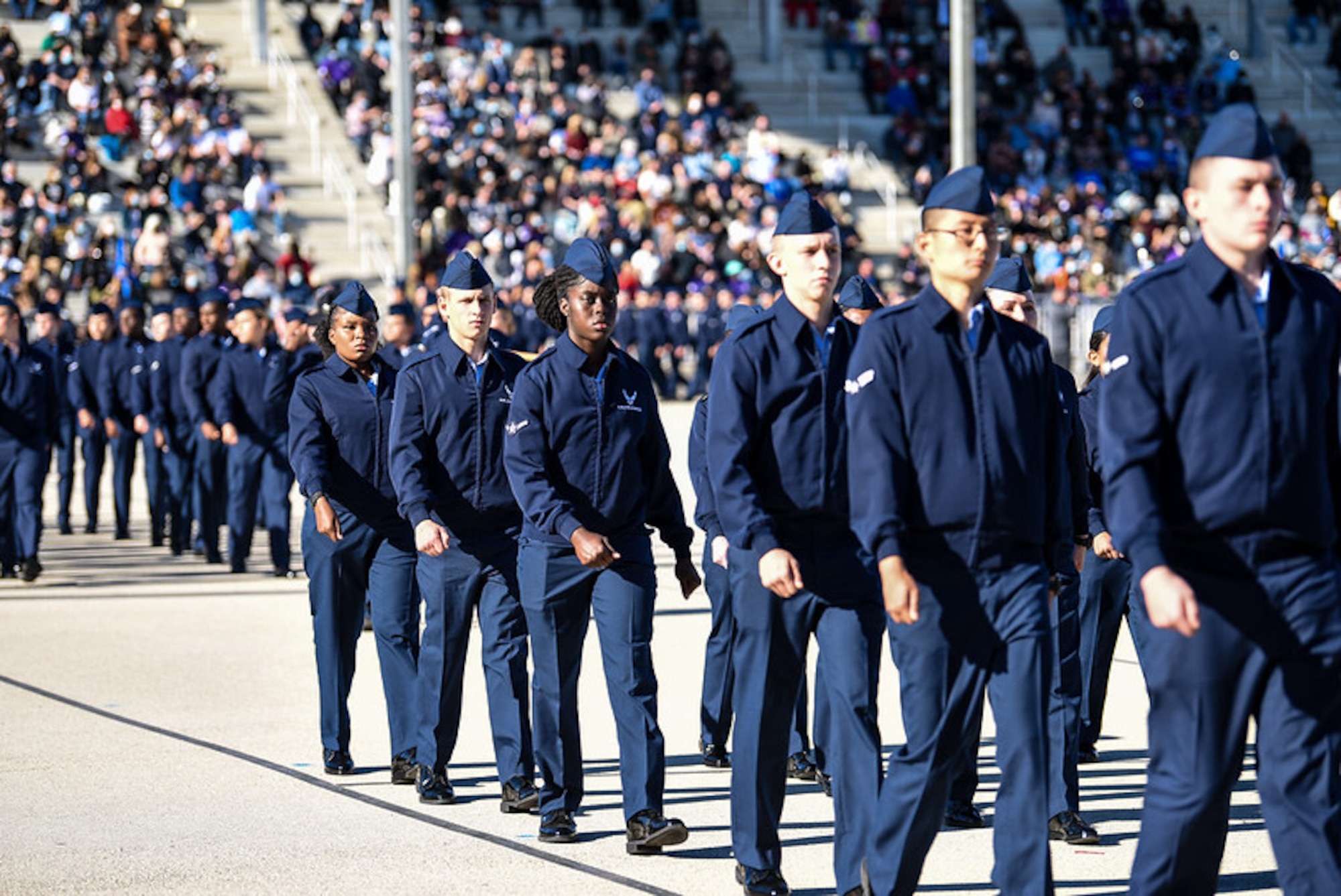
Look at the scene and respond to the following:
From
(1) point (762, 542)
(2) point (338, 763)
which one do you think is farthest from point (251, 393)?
(1) point (762, 542)

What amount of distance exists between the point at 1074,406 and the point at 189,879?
3.41 metres

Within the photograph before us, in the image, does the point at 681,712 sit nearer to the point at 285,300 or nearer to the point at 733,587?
the point at 733,587

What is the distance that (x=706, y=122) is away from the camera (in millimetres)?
38312

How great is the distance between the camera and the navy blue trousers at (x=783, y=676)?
6848 millimetres

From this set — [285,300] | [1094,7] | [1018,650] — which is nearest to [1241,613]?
[1018,650]

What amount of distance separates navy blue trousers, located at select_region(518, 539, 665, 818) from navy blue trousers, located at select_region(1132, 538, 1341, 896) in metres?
2.63

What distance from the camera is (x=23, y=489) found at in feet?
54.6

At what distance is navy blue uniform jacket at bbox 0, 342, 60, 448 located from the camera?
16.6 metres

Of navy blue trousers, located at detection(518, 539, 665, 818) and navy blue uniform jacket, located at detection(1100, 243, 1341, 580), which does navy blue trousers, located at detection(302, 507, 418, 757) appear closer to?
navy blue trousers, located at detection(518, 539, 665, 818)

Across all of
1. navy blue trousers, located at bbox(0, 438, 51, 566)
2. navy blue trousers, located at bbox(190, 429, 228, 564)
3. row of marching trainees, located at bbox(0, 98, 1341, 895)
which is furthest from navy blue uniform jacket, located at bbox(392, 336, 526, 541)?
navy blue trousers, located at bbox(190, 429, 228, 564)

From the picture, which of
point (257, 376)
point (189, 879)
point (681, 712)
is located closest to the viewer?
point (189, 879)

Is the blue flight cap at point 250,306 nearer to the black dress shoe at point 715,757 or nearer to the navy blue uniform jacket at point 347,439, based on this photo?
the navy blue uniform jacket at point 347,439

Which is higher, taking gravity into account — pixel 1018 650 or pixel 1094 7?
pixel 1094 7

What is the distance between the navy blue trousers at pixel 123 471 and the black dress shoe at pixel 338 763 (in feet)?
36.3
